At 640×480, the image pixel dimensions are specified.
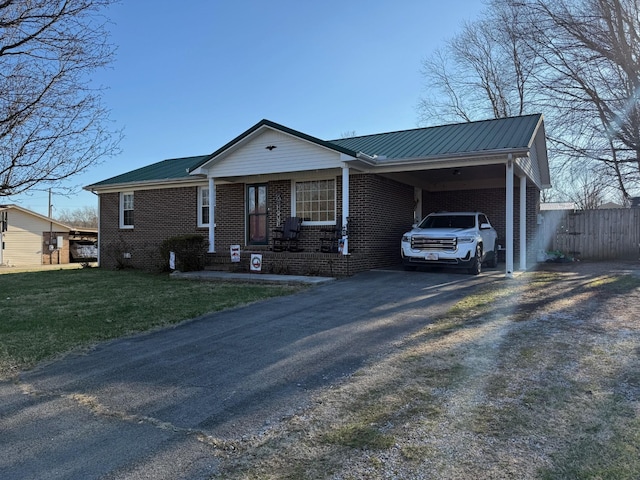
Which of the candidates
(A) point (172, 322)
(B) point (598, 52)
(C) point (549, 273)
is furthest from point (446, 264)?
(B) point (598, 52)

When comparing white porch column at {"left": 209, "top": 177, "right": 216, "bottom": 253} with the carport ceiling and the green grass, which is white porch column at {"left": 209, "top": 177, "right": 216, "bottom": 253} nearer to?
the green grass

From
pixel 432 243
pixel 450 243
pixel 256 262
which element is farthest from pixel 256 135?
pixel 450 243

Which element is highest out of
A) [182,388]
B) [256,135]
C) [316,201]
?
[256,135]

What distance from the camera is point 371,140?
17078mm

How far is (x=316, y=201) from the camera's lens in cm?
1480

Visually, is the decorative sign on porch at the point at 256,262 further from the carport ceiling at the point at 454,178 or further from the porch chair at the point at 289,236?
the carport ceiling at the point at 454,178

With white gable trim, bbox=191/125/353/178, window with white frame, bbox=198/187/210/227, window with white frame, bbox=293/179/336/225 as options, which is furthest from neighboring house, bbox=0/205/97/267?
window with white frame, bbox=293/179/336/225

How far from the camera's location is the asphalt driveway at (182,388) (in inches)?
126

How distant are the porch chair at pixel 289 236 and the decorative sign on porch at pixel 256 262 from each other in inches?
46.3

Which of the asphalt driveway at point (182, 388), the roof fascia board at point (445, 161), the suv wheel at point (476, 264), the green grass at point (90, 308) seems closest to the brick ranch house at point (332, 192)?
the roof fascia board at point (445, 161)

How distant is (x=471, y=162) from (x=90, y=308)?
9.45 meters

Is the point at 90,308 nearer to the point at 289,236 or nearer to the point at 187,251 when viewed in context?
the point at 187,251

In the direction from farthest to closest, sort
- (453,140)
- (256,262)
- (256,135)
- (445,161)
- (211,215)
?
(211,215) < (256,135) < (453,140) < (256,262) < (445,161)

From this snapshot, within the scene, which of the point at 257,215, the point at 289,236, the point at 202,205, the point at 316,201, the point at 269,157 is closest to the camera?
the point at 269,157
